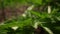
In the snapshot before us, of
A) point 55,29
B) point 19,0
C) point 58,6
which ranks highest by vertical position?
point 19,0

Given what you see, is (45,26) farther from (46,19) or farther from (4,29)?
(4,29)

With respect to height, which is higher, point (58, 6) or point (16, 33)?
point (58, 6)

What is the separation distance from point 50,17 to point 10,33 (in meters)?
0.18

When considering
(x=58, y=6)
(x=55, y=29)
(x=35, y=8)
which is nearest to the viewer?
(x=55, y=29)

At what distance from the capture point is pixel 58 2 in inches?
37.8

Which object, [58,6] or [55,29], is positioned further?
[58,6]

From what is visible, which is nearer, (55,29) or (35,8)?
(55,29)

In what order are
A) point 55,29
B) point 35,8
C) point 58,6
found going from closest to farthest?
point 55,29, point 58,6, point 35,8

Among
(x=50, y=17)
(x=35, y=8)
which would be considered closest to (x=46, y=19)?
(x=50, y=17)

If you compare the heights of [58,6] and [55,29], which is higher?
[58,6]

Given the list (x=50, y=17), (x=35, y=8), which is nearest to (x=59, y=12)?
(x=50, y=17)

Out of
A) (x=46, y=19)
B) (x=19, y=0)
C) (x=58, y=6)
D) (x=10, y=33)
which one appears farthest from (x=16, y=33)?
(x=19, y=0)

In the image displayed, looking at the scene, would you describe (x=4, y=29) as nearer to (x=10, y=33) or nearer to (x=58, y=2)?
(x=10, y=33)

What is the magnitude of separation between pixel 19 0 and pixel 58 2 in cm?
28
